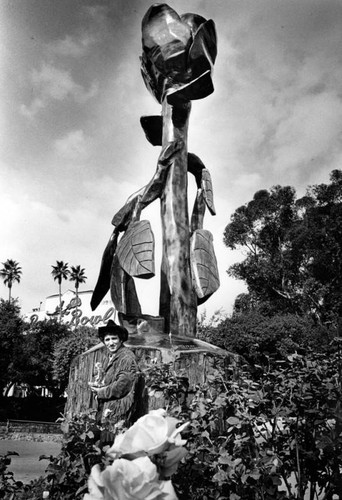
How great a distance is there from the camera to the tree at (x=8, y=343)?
2570cm

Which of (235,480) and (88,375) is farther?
(88,375)

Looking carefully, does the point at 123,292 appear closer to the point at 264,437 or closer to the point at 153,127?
the point at 153,127

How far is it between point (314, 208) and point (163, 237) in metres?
21.1

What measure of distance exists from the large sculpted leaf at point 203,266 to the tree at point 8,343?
75.5 feet

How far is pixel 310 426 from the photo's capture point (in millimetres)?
2221

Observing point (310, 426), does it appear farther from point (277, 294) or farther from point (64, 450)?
point (277, 294)

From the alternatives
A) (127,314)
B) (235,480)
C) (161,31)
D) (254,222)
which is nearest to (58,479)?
(235,480)

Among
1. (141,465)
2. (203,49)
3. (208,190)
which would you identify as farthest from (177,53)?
(141,465)

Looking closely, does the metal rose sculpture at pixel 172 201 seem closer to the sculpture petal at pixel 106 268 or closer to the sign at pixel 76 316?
the sculpture petal at pixel 106 268

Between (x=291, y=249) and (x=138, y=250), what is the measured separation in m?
21.5

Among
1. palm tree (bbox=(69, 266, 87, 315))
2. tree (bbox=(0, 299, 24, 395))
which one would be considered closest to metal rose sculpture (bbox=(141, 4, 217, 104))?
tree (bbox=(0, 299, 24, 395))

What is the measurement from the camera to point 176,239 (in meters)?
5.27

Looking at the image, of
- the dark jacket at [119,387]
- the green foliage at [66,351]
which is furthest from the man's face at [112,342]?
the green foliage at [66,351]

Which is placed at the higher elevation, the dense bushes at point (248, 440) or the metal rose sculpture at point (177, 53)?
the metal rose sculpture at point (177, 53)
